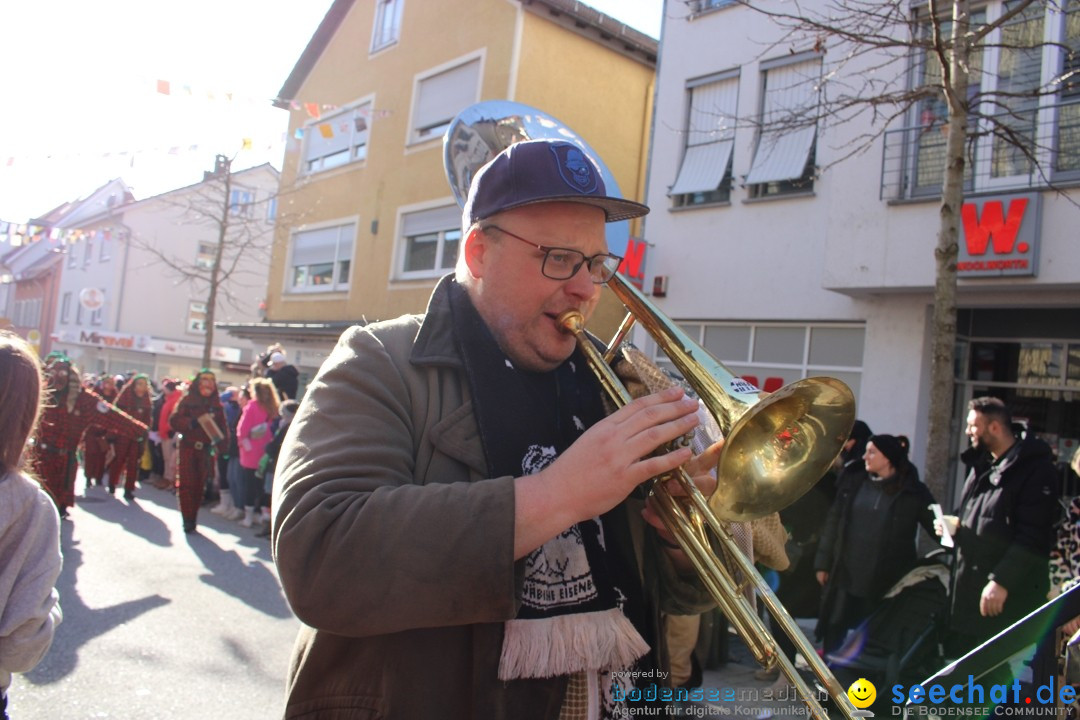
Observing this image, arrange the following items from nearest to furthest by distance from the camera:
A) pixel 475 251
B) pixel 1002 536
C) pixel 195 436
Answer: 1. pixel 475 251
2. pixel 1002 536
3. pixel 195 436

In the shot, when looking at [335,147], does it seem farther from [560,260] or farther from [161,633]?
[560,260]

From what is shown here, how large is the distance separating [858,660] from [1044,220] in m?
5.49

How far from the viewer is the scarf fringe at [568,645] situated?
1440 mm

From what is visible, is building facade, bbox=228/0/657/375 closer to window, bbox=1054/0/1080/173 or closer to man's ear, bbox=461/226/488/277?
window, bbox=1054/0/1080/173

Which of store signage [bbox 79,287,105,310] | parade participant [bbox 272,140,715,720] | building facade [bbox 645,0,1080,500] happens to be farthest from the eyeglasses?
store signage [bbox 79,287,105,310]

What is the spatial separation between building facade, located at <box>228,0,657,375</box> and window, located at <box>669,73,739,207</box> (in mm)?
2746

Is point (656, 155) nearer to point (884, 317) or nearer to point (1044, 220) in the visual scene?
point (884, 317)

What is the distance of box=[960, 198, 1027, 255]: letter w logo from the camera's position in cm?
795

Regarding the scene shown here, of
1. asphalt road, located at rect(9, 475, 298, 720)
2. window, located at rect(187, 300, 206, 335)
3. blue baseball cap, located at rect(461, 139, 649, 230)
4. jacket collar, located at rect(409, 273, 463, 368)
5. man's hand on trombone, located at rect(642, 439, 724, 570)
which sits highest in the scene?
window, located at rect(187, 300, 206, 335)

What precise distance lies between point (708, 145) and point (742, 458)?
10704mm

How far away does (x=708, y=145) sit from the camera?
11.6 metres

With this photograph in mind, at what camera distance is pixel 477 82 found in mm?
14719

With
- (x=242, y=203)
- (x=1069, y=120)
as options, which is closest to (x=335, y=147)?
(x=242, y=203)

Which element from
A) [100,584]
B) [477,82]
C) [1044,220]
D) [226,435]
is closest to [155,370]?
[477,82]
